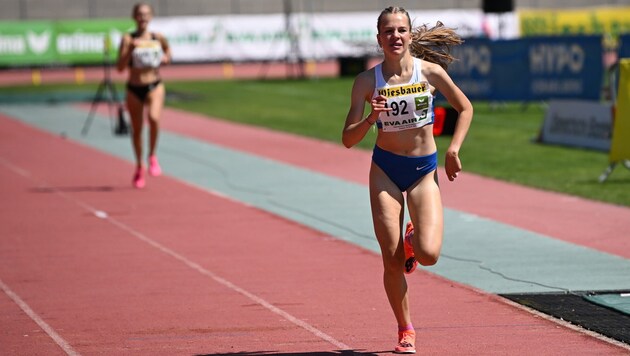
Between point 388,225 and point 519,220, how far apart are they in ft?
20.4

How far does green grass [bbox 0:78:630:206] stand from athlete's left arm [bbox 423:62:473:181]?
7330 mm

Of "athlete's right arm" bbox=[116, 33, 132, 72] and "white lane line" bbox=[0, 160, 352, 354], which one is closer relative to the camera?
"white lane line" bbox=[0, 160, 352, 354]

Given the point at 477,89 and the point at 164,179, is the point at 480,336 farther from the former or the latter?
the point at 477,89

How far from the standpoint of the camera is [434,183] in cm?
797

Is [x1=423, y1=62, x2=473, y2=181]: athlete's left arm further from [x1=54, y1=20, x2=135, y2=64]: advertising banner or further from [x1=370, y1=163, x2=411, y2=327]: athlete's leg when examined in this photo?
[x1=54, y1=20, x2=135, y2=64]: advertising banner

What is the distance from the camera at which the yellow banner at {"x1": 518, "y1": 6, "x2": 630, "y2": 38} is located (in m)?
43.5

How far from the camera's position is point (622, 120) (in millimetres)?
16281

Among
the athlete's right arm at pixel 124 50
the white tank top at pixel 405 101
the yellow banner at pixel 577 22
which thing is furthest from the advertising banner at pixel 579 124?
the yellow banner at pixel 577 22

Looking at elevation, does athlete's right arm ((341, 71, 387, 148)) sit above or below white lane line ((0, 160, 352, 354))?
above

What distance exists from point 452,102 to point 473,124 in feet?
58.4

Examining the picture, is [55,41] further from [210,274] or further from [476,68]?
[210,274]

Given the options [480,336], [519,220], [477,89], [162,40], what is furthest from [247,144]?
[480,336]

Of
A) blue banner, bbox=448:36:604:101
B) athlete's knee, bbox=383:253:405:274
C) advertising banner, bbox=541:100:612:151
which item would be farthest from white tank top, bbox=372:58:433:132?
blue banner, bbox=448:36:604:101

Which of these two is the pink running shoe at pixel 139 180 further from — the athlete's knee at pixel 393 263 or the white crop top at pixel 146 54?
the athlete's knee at pixel 393 263
